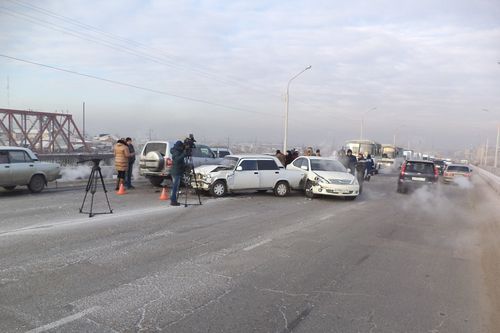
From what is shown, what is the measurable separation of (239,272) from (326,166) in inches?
431

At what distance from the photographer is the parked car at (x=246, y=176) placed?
1449 centimetres

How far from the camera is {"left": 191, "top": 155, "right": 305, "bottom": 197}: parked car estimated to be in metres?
14.5

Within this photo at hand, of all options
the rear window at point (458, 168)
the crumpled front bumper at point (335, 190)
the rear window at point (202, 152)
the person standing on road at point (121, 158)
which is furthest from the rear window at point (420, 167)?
the person standing on road at point (121, 158)

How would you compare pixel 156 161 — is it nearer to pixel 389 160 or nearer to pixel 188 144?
pixel 188 144

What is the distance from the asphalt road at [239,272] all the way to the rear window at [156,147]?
5.61m

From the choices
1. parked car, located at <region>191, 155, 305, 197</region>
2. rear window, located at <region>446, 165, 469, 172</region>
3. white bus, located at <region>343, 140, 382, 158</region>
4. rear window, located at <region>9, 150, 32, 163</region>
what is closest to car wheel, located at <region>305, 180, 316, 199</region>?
parked car, located at <region>191, 155, 305, 197</region>

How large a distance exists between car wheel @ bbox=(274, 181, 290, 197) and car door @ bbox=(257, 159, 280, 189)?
20 centimetres

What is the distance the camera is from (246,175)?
49.1 ft

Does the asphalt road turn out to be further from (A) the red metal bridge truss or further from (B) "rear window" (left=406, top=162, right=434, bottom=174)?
(A) the red metal bridge truss

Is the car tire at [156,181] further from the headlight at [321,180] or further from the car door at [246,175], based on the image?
the headlight at [321,180]

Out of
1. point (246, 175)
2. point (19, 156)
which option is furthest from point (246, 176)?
point (19, 156)

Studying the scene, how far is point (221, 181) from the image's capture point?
1455cm

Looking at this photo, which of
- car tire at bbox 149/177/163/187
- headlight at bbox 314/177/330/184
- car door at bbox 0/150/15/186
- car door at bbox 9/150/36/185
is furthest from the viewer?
car tire at bbox 149/177/163/187

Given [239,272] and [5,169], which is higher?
[5,169]
